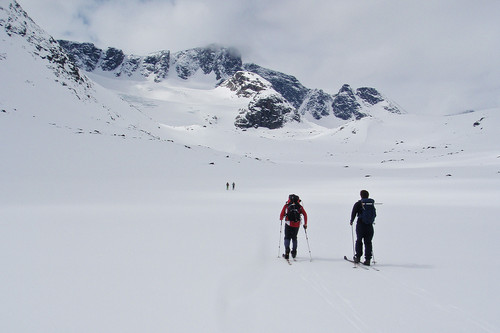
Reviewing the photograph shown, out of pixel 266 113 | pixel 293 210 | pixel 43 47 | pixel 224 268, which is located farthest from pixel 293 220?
pixel 266 113

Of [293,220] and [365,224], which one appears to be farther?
[293,220]

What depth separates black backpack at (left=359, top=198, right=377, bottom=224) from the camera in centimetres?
757

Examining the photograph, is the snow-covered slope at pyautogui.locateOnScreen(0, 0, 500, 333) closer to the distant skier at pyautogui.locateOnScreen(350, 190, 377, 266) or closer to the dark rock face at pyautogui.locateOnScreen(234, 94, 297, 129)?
the distant skier at pyautogui.locateOnScreen(350, 190, 377, 266)

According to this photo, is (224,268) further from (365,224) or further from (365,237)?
(365,224)

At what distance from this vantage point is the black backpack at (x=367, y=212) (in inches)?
298

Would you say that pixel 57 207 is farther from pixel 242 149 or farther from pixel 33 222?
pixel 242 149

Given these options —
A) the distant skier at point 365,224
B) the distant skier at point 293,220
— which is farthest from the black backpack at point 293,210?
the distant skier at point 365,224

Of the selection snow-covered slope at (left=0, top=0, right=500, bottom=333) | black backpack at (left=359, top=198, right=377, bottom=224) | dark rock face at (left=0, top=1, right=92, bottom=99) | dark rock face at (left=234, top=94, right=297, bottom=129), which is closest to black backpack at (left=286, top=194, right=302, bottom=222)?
snow-covered slope at (left=0, top=0, right=500, bottom=333)

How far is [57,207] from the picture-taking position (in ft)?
47.6

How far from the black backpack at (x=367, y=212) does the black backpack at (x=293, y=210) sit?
64.7 inches

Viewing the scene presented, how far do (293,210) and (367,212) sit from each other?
1.92 metres

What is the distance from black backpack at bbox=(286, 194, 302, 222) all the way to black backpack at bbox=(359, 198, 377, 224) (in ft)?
5.39

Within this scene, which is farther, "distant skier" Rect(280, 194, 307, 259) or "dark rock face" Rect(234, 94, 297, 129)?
"dark rock face" Rect(234, 94, 297, 129)

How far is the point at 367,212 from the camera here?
7594 millimetres
